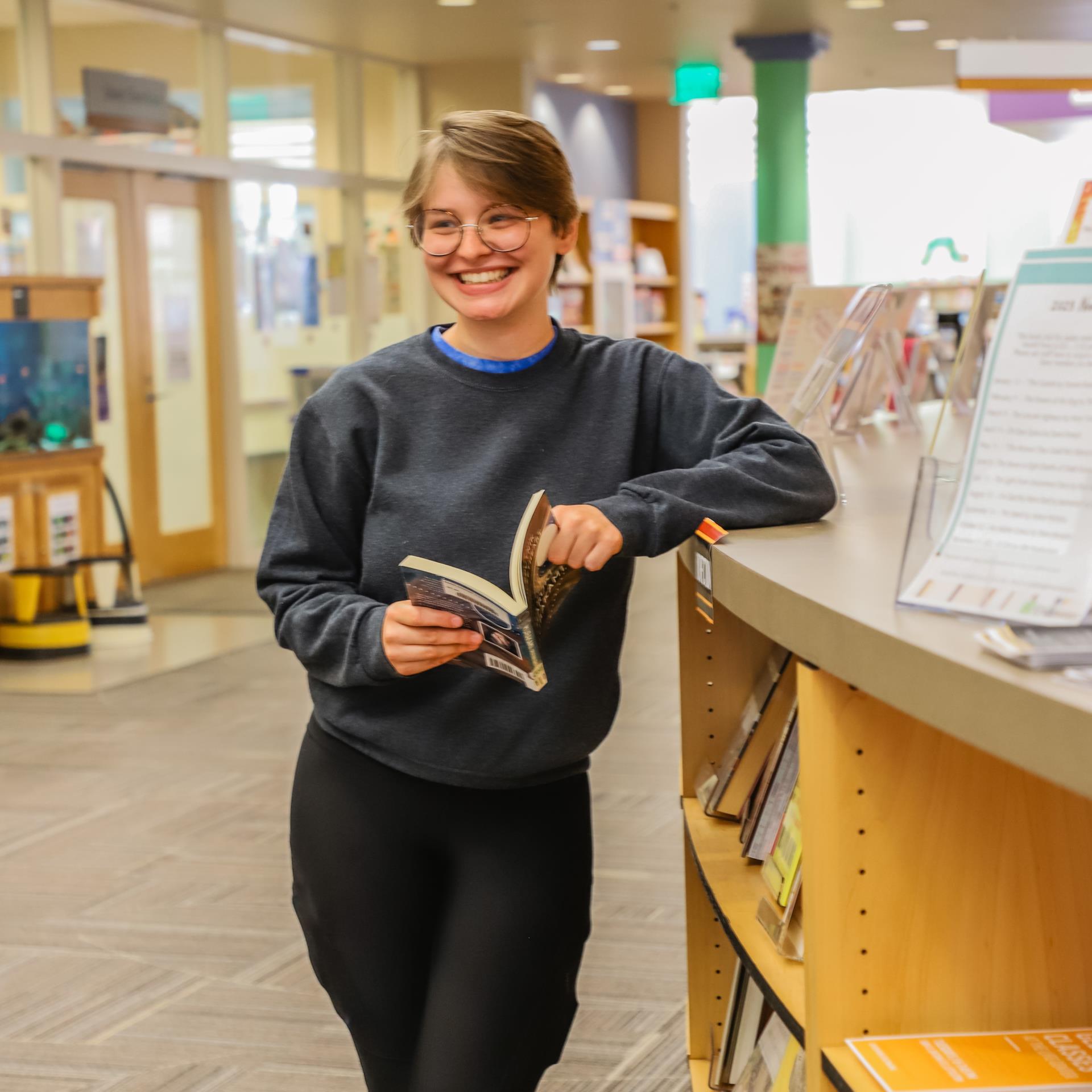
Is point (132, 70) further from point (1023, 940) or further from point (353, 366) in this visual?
point (1023, 940)

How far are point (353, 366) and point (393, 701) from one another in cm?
39

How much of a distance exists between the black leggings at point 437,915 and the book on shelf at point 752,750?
0.27 metres

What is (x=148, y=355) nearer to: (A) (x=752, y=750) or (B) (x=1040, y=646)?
(A) (x=752, y=750)

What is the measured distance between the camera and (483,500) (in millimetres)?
1661

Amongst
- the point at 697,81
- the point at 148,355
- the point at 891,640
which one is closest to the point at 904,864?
the point at 891,640

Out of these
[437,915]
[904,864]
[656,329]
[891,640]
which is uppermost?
[656,329]

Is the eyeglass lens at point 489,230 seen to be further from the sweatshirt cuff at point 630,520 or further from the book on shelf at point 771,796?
the book on shelf at point 771,796

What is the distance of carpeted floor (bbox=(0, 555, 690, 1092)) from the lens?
2789 millimetres

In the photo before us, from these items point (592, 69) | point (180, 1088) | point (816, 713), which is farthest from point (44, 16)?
point (816, 713)

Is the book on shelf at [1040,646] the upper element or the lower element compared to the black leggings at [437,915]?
upper

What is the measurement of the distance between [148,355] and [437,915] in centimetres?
791

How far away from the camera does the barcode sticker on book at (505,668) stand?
1449 millimetres

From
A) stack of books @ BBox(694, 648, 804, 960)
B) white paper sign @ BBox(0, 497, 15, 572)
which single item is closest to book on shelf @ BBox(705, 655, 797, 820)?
stack of books @ BBox(694, 648, 804, 960)

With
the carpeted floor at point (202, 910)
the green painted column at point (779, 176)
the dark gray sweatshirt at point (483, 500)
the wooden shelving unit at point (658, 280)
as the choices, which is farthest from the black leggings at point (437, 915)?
the wooden shelving unit at point (658, 280)
